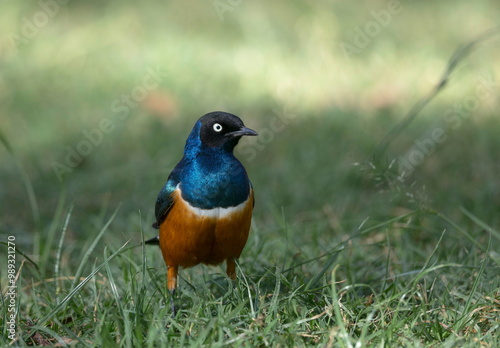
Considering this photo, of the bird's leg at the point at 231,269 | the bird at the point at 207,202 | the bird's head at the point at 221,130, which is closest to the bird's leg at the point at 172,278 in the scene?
the bird at the point at 207,202

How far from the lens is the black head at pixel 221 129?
349 centimetres

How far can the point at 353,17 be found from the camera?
8.86 metres

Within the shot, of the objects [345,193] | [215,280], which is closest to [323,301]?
[215,280]

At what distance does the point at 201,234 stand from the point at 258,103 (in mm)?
3728

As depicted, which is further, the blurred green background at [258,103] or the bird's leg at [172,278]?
the blurred green background at [258,103]

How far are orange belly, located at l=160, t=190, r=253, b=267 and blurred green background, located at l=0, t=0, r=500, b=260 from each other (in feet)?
1.86

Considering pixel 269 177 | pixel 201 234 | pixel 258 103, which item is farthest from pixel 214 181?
pixel 258 103

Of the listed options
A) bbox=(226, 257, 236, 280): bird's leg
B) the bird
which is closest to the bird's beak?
the bird

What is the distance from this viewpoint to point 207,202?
133 inches

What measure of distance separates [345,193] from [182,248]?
2.15m

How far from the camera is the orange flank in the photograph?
338cm

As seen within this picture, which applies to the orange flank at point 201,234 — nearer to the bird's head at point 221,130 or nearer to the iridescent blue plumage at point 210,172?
the iridescent blue plumage at point 210,172

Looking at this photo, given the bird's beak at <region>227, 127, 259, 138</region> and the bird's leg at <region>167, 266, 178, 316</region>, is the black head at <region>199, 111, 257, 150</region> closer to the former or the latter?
the bird's beak at <region>227, 127, 259, 138</region>

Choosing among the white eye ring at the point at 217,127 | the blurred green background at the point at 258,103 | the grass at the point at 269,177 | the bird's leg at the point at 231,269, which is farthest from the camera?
the blurred green background at the point at 258,103
